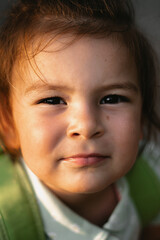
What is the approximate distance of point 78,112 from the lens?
0.74 m

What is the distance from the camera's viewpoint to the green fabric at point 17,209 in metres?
0.81

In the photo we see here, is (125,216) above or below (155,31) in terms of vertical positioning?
below

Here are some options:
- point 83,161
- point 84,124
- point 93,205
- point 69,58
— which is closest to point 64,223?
point 93,205

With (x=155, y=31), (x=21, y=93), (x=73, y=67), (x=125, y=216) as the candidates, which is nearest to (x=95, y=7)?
(x=73, y=67)

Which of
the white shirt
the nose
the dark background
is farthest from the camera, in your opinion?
the dark background

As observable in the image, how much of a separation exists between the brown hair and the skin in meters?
0.04

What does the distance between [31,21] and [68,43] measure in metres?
0.14

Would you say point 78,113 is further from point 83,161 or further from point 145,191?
point 145,191

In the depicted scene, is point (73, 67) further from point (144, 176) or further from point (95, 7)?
point (144, 176)

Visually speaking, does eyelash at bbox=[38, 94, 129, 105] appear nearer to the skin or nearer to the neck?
the skin

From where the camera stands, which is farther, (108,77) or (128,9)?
(128,9)

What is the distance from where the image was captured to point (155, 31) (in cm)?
114

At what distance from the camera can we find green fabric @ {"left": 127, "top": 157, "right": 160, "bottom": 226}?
1.21 metres

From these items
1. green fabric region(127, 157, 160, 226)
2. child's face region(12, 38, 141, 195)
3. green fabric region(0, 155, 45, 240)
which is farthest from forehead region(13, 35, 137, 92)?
green fabric region(127, 157, 160, 226)
